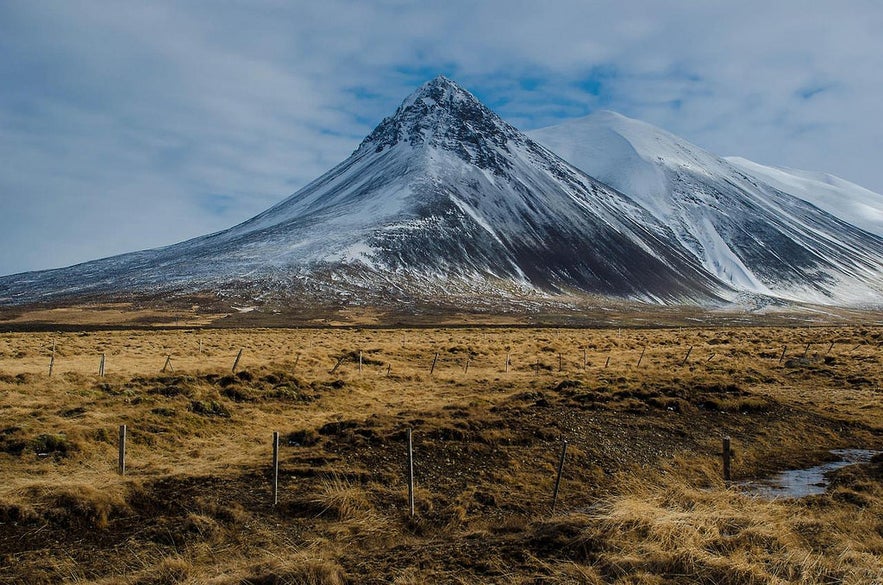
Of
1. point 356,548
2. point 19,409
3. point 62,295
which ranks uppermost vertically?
point 62,295

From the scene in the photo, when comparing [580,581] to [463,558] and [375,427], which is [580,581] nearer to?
[463,558]

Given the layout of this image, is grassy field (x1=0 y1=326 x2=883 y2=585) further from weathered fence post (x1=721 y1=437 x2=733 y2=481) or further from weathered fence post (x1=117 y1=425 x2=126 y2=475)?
weathered fence post (x1=721 y1=437 x2=733 y2=481)

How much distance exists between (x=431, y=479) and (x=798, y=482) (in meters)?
10.2

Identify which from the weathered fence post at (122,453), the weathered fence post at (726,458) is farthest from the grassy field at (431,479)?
the weathered fence post at (726,458)

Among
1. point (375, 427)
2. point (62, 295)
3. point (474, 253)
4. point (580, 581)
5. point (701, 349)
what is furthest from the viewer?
point (474, 253)

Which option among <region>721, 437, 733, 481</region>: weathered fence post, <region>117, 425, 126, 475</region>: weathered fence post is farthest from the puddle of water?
<region>117, 425, 126, 475</region>: weathered fence post

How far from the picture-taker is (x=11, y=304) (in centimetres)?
13362

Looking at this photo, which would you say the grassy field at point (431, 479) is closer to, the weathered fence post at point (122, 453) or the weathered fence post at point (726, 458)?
the weathered fence post at point (122, 453)

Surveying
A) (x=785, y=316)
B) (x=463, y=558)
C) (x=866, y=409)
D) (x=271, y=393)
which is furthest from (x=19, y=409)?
(x=785, y=316)

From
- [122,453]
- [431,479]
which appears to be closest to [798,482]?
[431,479]

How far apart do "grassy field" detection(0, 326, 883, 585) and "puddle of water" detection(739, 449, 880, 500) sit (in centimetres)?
57

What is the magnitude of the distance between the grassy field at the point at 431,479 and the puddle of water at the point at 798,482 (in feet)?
1.87

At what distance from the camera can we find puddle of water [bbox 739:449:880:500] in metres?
15.4

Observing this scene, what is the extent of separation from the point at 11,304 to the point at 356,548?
507ft
